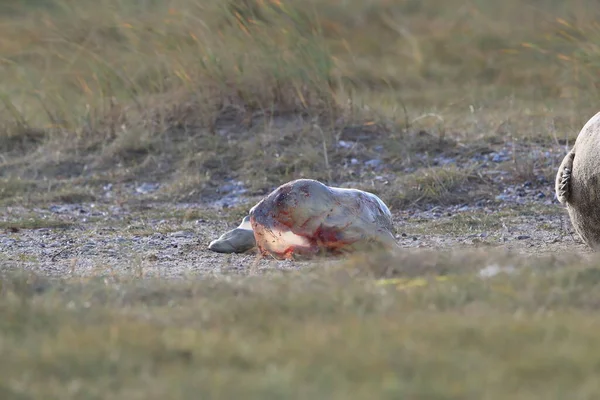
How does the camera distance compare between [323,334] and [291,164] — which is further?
[291,164]

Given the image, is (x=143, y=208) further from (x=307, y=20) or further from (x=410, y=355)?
(x=410, y=355)

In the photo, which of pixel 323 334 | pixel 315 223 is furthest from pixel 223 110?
pixel 323 334

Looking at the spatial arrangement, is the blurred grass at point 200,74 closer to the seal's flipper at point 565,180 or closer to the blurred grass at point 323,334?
the seal's flipper at point 565,180

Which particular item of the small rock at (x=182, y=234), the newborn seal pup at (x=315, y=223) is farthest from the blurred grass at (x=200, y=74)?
the newborn seal pup at (x=315, y=223)

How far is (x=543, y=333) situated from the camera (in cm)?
289

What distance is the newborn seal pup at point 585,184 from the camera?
4.59m

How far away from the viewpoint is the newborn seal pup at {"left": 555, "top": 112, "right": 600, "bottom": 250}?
181 inches

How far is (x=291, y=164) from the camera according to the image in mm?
7750

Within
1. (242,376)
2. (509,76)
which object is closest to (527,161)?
(242,376)

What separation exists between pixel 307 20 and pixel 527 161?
7.79ft

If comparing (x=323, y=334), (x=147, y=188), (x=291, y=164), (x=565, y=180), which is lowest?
(x=147, y=188)

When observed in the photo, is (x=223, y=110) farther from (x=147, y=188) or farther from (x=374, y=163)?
(x=374, y=163)

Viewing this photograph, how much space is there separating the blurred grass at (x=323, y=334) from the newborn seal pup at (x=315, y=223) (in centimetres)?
98

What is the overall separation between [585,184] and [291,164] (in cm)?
337
